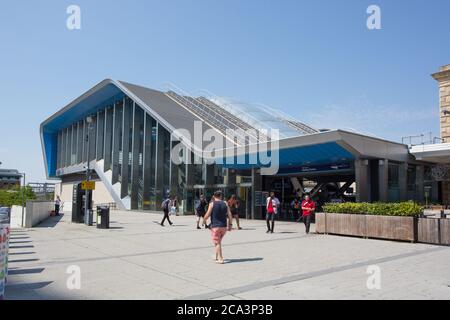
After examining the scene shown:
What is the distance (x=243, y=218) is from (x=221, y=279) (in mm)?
18613

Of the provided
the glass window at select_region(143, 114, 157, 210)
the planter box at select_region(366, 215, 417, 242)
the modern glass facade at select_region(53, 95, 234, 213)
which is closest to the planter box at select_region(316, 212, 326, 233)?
the planter box at select_region(366, 215, 417, 242)

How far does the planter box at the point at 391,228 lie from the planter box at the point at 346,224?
0.80 ft

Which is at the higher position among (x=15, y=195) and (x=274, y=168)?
(x=274, y=168)

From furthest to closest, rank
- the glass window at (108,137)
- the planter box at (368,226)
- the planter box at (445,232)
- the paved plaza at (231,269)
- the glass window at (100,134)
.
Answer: the glass window at (100,134) → the glass window at (108,137) → the planter box at (368,226) → the planter box at (445,232) → the paved plaza at (231,269)

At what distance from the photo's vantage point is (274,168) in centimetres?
2447

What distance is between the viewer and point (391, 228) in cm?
1270

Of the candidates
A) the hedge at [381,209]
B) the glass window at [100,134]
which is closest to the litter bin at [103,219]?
the hedge at [381,209]

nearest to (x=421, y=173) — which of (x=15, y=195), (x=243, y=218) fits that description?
(x=243, y=218)

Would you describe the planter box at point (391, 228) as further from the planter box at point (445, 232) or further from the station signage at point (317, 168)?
the station signage at point (317, 168)

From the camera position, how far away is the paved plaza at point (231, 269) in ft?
20.1

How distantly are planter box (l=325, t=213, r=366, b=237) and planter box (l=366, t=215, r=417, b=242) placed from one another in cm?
24

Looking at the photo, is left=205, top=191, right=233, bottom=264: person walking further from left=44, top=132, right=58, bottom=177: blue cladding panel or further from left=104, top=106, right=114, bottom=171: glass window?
left=44, top=132, right=58, bottom=177: blue cladding panel
